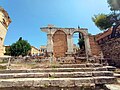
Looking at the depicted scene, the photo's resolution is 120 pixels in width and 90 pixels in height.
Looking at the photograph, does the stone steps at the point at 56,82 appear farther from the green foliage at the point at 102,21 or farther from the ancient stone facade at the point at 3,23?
the ancient stone facade at the point at 3,23

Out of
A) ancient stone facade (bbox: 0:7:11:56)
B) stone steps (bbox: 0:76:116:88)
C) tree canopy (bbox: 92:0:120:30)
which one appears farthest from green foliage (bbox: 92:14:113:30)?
stone steps (bbox: 0:76:116:88)

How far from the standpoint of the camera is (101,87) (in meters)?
4.56

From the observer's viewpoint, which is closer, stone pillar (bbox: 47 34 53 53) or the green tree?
stone pillar (bbox: 47 34 53 53)

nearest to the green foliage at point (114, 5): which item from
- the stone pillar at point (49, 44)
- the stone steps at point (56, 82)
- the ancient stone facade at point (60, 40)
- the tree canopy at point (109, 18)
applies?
the tree canopy at point (109, 18)

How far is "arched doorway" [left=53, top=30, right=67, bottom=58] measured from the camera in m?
20.3

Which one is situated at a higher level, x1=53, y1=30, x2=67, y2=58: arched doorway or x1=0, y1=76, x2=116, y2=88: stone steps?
x1=53, y1=30, x2=67, y2=58: arched doorway

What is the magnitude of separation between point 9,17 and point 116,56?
857 inches

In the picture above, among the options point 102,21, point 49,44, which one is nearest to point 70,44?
point 49,44

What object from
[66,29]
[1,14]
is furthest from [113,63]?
[1,14]

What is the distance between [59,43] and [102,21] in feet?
24.7

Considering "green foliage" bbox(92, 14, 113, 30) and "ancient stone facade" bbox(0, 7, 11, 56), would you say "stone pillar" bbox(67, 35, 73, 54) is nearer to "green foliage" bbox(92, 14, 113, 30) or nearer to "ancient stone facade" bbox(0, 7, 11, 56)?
"green foliage" bbox(92, 14, 113, 30)

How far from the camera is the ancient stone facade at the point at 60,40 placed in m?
20.0

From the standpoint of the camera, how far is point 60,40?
20688 millimetres

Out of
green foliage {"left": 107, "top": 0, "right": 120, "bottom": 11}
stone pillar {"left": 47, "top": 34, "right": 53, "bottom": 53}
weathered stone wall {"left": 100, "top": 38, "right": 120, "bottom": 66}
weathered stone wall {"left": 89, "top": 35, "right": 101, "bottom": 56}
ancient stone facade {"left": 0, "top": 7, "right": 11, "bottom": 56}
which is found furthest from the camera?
ancient stone facade {"left": 0, "top": 7, "right": 11, "bottom": 56}
